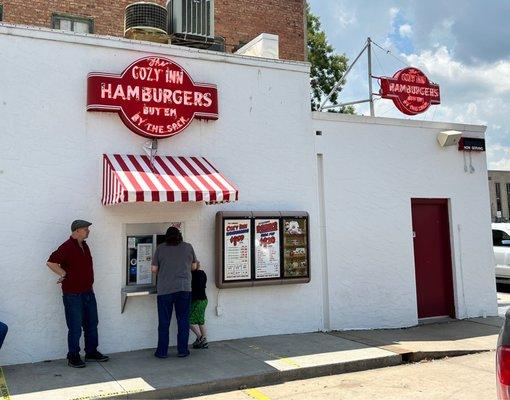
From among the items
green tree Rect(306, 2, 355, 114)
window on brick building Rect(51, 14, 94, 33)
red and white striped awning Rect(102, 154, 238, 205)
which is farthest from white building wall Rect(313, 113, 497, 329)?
green tree Rect(306, 2, 355, 114)

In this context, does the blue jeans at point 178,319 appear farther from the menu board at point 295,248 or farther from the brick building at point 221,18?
the brick building at point 221,18

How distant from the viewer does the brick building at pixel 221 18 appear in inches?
575

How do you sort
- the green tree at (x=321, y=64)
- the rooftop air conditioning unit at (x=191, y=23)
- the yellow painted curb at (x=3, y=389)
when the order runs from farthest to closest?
the green tree at (x=321, y=64) → the rooftop air conditioning unit at (x=191, y=23) → the yellow painted curb at (x=3, y=389)

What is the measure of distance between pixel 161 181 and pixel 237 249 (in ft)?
6.19

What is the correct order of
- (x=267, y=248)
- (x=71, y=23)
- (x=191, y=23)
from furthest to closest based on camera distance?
(x=71, y=23), (x=191, y=23), (x=267, y=248)

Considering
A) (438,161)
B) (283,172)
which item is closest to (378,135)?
(438,161)

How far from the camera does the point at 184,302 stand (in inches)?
290

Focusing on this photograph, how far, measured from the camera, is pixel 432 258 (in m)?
10.7

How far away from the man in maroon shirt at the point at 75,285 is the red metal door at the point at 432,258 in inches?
254

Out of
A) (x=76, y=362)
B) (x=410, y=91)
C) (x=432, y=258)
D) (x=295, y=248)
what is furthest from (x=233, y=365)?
(x=410, y=91)

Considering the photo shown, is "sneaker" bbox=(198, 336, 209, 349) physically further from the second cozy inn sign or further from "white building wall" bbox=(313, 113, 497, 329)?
the second cozy inn sign

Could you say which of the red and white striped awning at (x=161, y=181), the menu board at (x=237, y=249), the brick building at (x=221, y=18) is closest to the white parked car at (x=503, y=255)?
the brick building at (x=221, y=18)

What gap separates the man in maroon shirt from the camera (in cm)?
679

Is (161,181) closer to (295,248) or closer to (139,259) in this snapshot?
(139,259)
